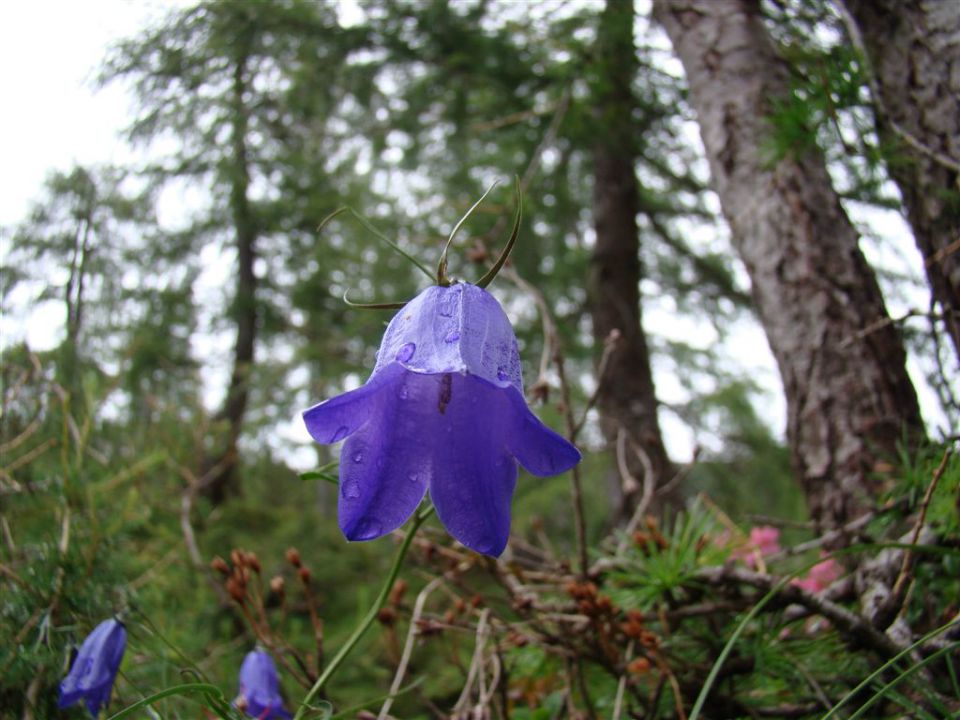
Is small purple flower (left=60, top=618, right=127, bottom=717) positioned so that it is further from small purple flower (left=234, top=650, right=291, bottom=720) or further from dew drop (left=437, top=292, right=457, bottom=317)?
dew drop (left=437, top=292, right=457, bottom=317)

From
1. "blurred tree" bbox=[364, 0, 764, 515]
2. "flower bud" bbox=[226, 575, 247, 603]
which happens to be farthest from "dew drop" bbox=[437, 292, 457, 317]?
"blurred tree" bbox=[364, 0, 764, 515]

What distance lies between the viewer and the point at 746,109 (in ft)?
5.76

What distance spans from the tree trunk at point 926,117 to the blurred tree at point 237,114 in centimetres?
219

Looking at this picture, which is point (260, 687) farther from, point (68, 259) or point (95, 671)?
point (68, 259)

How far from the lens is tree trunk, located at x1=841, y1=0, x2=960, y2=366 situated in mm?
1355

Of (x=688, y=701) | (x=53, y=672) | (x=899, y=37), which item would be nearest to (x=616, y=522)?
(x=688, y=701)

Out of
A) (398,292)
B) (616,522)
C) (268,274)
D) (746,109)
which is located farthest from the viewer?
(268,274)

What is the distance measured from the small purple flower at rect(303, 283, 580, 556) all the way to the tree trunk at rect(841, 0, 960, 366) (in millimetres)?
934

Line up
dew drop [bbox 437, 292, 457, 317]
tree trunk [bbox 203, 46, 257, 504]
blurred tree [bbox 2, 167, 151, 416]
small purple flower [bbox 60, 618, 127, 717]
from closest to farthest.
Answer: dew drop [bbox 437, 292, 457, 317] < small purple flower [bbox 60, 618, 127, 717] < blurred tree [bbox 2, 167, 151, 416] < tree trunk [bbox 203, 46, 257, 504]

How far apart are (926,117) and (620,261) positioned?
2.96 meters

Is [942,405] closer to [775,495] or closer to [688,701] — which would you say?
[688,701]

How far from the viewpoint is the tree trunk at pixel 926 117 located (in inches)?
53.4

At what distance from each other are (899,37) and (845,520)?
996mm

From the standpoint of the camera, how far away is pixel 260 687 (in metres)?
1.36
